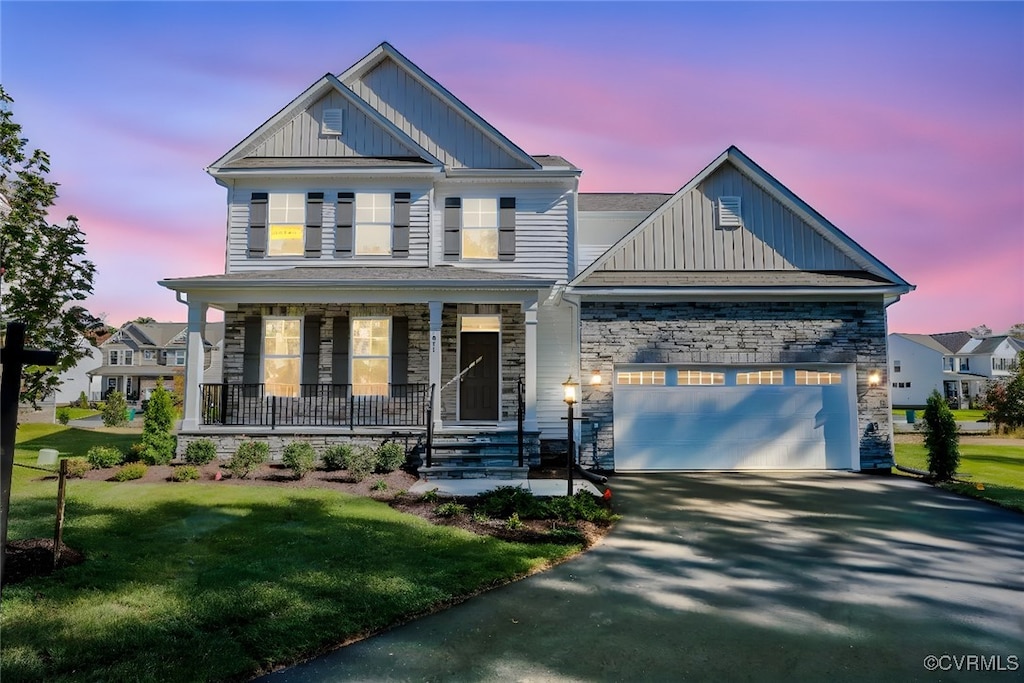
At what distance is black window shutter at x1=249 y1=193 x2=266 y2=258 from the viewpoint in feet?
46.8

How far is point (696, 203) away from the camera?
13789 millimetres

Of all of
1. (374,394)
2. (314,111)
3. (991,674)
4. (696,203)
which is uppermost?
(314,111)

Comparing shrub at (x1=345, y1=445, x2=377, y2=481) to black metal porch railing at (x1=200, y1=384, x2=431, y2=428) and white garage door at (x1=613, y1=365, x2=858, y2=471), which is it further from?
white garage door at (x1=613, y1=365, x2=858, y2=471)

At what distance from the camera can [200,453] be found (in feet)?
38.5

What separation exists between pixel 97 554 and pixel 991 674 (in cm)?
824

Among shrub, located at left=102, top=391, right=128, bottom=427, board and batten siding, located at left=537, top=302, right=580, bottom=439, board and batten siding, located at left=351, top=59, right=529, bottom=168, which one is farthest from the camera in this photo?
shrub, located at left=102, top=391, right=128, bottom=427

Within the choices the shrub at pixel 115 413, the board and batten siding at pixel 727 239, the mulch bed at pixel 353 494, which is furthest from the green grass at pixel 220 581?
the shrub at pixel 115 413

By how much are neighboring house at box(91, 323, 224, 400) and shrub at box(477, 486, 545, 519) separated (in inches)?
1767

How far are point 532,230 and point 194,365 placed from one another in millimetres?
8593

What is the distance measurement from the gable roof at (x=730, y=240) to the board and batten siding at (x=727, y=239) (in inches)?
0.9

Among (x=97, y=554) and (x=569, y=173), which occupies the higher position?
(x=569, y=173)

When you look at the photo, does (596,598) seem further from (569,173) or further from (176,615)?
(569,173)

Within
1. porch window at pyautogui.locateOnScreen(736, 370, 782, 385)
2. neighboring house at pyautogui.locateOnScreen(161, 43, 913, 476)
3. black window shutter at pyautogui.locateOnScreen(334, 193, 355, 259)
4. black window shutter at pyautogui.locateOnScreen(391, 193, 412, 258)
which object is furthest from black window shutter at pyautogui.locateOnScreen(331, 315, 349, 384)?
porch window at pyautogui.locateOnScreen(736, 370, 782, 385)

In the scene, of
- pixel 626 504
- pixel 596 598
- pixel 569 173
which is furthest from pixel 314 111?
pixel 596 598
